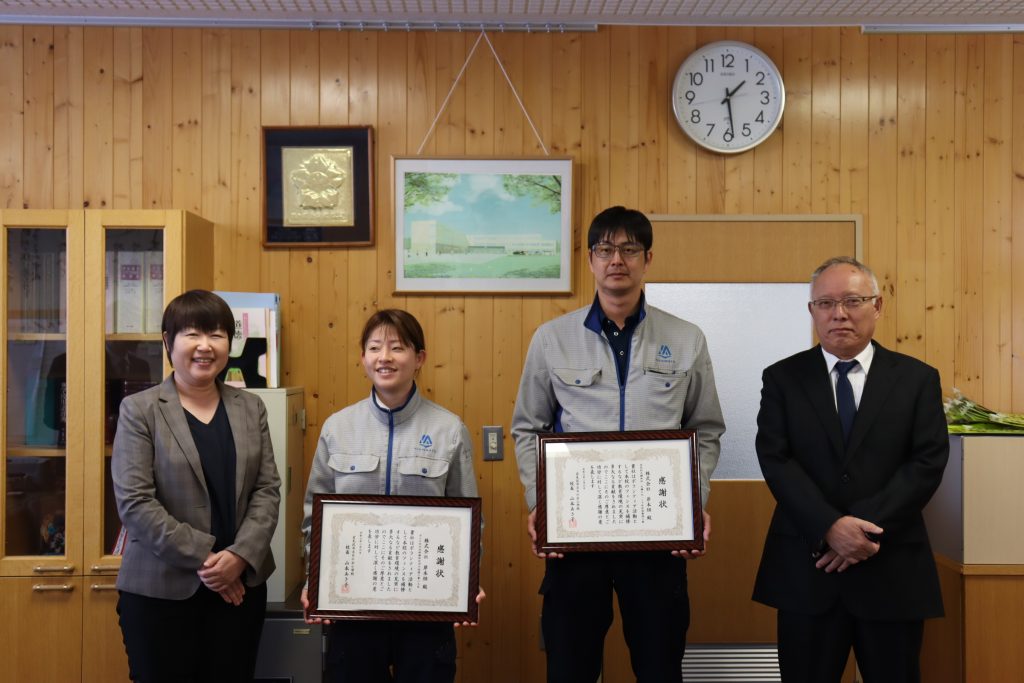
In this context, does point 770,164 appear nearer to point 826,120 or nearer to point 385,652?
point 826,120

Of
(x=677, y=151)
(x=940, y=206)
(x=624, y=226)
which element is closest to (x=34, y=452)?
(x=624, y=226)

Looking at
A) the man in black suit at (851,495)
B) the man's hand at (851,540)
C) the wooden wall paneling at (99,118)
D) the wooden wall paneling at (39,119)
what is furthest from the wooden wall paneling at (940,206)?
the wooden wall paneling at (39,119)

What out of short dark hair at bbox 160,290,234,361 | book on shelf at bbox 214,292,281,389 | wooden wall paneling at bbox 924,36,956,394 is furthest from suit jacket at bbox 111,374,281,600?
wooden wall paneling at bbox 924,36,956,394

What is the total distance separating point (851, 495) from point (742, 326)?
1.12 metres

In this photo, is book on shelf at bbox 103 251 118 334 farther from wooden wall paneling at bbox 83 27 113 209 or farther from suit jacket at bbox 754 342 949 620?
suit jacket at bbox 754 342 949 620

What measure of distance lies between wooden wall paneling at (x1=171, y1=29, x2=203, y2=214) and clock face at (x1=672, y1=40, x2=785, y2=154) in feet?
5.97

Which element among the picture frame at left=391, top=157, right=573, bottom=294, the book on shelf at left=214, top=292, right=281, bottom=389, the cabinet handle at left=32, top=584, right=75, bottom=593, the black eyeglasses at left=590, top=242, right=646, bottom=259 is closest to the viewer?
the black eyeglasses at left=590, top=242, right=646, bottom=259

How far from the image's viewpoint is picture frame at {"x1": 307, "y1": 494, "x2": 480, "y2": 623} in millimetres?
1991

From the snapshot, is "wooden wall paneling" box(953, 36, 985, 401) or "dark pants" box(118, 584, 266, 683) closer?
"dark pants" box(118, 584, 266, 683)

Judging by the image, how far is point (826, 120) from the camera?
3072 mm

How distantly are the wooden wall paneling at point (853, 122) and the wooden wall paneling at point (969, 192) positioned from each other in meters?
0.36

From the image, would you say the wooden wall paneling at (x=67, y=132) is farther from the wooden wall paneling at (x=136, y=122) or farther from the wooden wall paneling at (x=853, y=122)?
the wooden wall paneling at (x=853, y=122)

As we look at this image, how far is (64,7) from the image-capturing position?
2889mm

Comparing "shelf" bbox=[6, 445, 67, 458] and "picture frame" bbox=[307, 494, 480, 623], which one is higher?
"shelf" bbox=[6, 445, 67, 458]
